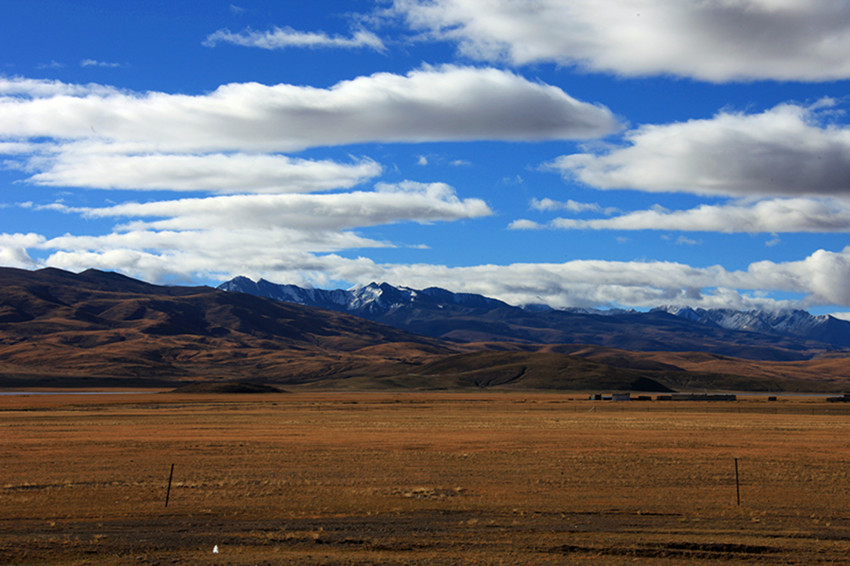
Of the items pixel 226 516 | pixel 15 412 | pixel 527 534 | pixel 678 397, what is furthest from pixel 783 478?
pixel 678 397

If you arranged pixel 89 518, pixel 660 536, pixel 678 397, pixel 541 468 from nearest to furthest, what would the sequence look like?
pixel 660 536 → pixel 89 518 → pixel 541 468 → pixel 678 397

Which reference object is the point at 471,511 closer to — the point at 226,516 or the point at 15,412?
the point at 226,516

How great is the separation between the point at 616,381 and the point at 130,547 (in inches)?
7429

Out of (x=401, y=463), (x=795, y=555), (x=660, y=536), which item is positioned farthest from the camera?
(x=401, y=463)

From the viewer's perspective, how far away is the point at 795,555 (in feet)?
62.8

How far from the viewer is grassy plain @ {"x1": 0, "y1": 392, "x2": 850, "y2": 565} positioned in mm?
19719

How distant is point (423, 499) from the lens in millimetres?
27609

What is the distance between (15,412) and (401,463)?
69295 millimetres

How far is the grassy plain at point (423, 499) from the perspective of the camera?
19.7m

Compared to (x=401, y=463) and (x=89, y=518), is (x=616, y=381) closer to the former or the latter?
(x=401, y=463)

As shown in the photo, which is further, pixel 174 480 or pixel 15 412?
pixel 15 412

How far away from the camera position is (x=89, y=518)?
2409cm

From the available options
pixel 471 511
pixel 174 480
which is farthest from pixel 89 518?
pixel 471 511

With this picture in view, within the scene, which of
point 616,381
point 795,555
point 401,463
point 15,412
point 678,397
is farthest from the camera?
point 616,381
